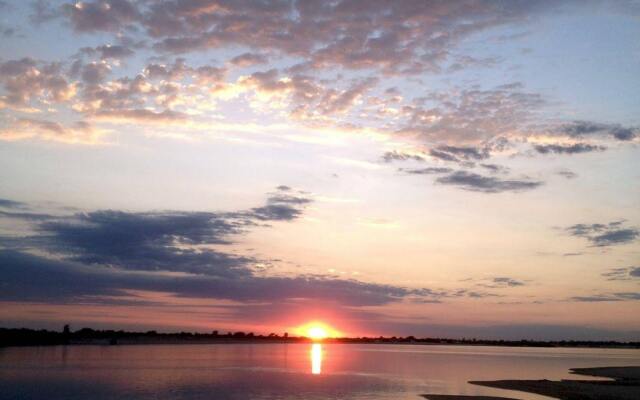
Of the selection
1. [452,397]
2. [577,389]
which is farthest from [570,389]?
[452,397]

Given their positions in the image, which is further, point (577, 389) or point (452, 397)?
point (577, 389)

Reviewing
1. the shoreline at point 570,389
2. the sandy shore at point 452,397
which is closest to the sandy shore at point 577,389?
the shoreline at point 570,389

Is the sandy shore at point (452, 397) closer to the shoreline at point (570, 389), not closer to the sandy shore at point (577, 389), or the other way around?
the shoreline at point (570, 389)

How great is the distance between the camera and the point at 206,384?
59.8 m

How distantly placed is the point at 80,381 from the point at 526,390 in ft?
142

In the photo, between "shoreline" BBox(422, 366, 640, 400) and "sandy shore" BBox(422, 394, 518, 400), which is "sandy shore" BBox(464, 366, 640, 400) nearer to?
"shoreline" BBox(422, 366, 640, 400)

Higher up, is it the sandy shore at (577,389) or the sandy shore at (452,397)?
the sandy shore at (577,389)

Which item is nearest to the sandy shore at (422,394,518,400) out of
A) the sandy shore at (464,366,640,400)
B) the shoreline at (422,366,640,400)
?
the shoreline at (422,366,640,400)

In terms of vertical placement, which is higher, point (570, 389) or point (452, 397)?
point (570, 389)

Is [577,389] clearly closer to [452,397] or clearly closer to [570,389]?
[570,389]

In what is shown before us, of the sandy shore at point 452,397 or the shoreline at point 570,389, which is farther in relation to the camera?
the sandy shore at point 452,397

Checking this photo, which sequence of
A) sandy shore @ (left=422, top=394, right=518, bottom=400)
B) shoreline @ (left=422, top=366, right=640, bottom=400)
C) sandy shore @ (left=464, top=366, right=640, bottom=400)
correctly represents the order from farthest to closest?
sandy shore @ (left=422, top=394, right=518, bottom=400) < shoreline @ (left=422, top=366, right=640, bottom=400) < sandy shore @ (left=464, top=366, right=640, bottom=400)

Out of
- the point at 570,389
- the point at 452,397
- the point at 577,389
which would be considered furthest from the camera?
the point at 570,389

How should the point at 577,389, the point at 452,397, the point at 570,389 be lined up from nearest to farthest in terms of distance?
the point at 452,397
the point at 577,389
the point at 570,389
